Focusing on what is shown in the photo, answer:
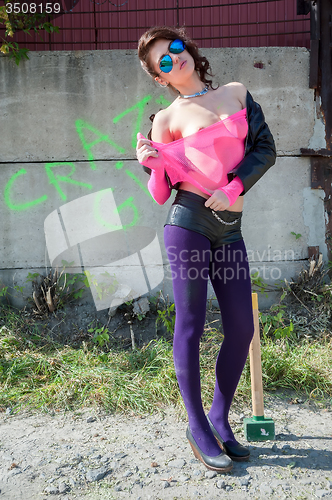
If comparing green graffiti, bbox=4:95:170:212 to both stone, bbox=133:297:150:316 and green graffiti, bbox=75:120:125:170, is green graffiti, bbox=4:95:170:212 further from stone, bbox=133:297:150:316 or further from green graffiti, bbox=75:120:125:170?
stone, bbox=133:297:150:316

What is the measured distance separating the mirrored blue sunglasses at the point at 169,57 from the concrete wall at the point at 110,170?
6.46 ft

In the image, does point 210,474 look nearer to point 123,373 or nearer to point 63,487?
point 63,487

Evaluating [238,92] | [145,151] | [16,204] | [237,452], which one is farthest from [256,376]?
[16,204]

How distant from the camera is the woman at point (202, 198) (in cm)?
188

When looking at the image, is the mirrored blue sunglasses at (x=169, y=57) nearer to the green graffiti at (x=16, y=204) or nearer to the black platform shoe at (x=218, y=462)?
the black platform shoe at (x=218, y=462)

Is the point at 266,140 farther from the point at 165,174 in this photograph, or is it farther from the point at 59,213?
the point at 59,213

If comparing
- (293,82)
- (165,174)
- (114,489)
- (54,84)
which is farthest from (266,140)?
(54,84)

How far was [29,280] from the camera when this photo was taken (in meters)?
3.85

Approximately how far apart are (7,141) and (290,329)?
2.97 m

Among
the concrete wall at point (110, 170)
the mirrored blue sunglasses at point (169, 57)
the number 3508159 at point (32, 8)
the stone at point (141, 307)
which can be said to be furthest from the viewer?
the number 3508159 at point (32, 8)

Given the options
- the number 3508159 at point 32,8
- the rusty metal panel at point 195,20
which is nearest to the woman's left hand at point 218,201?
the number 3508159 at point 32,8

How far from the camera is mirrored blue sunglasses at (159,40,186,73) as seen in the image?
189 cm

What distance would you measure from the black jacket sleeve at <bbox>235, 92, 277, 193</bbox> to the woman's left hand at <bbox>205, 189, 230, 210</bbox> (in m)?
0.13

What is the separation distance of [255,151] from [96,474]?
5.32ft
